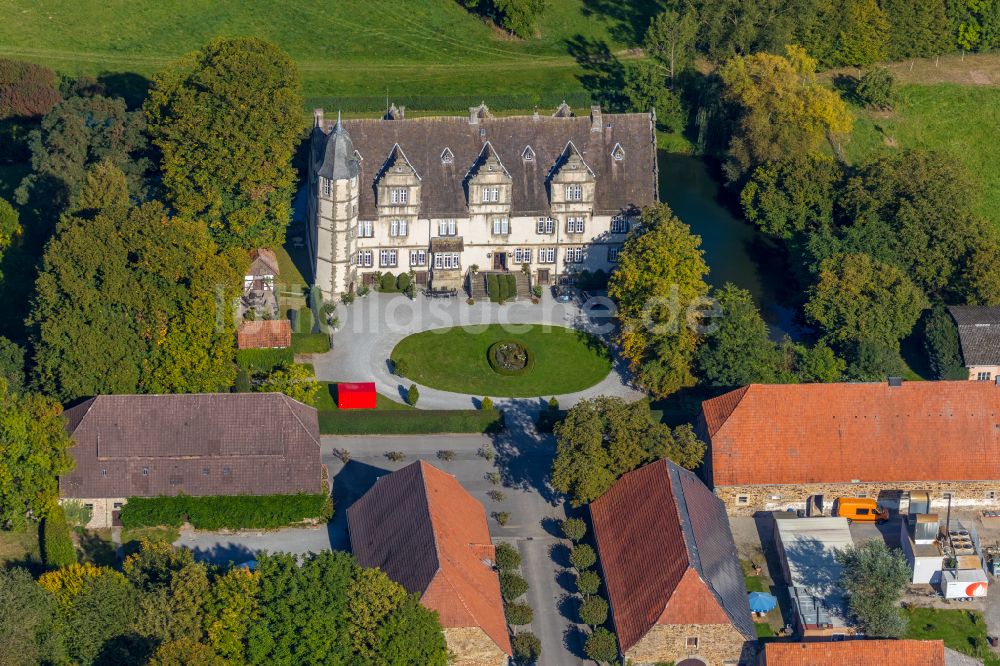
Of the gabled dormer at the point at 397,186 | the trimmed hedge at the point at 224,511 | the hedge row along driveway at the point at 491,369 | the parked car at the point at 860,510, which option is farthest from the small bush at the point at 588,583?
the gabled dormer at the point at 397,186

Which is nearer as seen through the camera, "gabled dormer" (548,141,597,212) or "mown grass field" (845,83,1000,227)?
"gabled dormer" (548,141,597,212)

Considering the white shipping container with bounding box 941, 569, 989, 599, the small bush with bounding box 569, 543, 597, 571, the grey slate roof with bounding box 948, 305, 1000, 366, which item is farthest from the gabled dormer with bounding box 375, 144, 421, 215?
the white shipping container with bounding box 941, 569, 989, 599

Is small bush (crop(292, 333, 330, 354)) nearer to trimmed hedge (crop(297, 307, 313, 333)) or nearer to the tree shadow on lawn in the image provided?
trimmed hedge (crop(297, 307, 313, 333))

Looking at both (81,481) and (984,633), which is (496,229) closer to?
(81,481)

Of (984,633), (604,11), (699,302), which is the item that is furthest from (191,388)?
(604,11)

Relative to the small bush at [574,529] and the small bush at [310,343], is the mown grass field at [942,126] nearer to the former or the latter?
the small bush at [310,343]

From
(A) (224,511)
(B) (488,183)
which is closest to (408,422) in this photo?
(A) (224,511)

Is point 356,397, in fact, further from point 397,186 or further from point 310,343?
point 397,186
